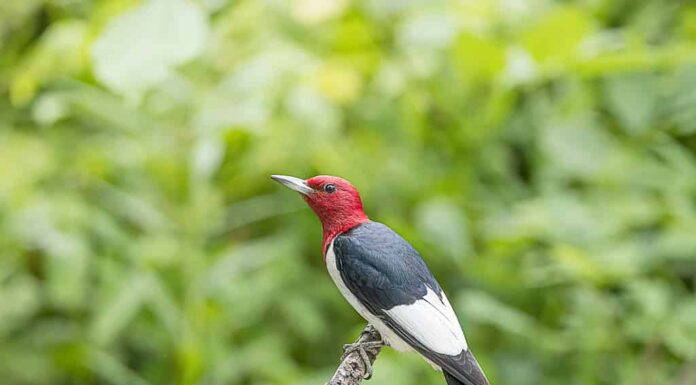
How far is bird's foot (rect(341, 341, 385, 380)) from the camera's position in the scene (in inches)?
41.8

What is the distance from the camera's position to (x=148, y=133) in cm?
264

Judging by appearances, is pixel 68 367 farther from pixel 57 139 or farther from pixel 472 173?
pixel 472 173

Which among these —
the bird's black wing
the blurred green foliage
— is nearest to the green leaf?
the bird's black wing

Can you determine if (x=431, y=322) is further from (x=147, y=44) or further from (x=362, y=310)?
(x=147, y=44)

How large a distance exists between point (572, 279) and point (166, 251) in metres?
1.17

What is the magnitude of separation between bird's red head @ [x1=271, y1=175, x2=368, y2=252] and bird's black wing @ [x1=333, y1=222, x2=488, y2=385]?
0.10 feet

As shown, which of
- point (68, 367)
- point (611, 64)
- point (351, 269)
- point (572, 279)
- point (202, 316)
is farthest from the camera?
point (68, 367)

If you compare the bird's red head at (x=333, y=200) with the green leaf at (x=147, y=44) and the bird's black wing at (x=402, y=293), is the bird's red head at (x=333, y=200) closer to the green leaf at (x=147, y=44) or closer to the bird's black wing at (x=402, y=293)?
the bird's black wing at (x=402, y=293)

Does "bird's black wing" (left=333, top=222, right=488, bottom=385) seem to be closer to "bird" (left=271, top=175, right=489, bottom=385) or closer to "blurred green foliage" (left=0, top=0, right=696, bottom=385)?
"bird" (left=271, top=175, right=489, bottom=385)

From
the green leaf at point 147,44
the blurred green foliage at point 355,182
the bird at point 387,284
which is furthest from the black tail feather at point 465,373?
the blurred green foliage at point 355,182

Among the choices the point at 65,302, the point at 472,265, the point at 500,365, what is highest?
the point at 65,302

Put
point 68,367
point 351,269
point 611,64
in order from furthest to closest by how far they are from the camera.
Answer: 1. point 68,367
2. point 611,64
3. point 351,269

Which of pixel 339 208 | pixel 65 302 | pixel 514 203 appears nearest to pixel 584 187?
pixel 514 203

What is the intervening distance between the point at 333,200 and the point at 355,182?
5.59 ft
